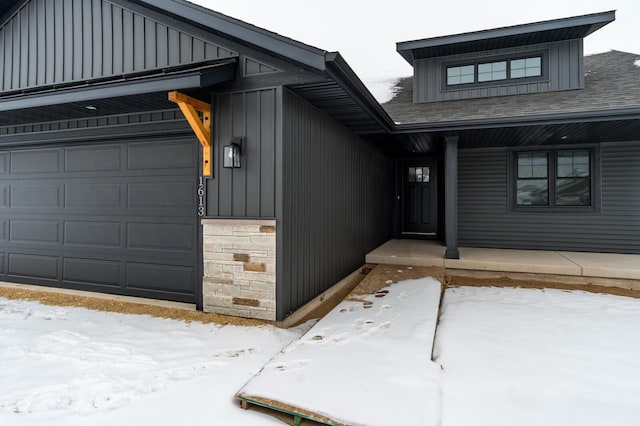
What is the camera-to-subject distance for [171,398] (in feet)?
7.59

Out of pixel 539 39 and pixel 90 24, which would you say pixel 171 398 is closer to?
pixel 90 24

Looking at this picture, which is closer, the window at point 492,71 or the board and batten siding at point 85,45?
the board and batten siding at point 85,45

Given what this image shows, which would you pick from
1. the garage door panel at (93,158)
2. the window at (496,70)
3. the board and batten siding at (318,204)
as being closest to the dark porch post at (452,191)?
the board and batten siding at (318,204)

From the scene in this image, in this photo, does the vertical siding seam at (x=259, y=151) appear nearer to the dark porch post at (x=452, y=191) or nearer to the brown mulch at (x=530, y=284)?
the brown mulch at (x=530, y=284)

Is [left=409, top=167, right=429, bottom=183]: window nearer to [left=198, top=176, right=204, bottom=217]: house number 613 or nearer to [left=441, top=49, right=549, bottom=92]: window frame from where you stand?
[left=441, top=49, right=549, bottom=92]: window frame

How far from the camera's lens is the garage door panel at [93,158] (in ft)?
15.6

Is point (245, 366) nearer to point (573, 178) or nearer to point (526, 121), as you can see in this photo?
point (526, 121)

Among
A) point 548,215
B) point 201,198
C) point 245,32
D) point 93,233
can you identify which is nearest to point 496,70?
Answer: point 548,215

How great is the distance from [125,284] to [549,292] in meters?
5.76

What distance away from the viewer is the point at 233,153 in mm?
3736

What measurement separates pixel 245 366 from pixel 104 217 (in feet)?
10.8

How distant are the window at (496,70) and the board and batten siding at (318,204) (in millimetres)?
2833

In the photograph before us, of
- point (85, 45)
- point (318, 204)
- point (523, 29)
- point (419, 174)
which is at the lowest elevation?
point (318, 204)

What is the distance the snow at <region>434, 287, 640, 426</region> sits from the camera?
7.07 ft
